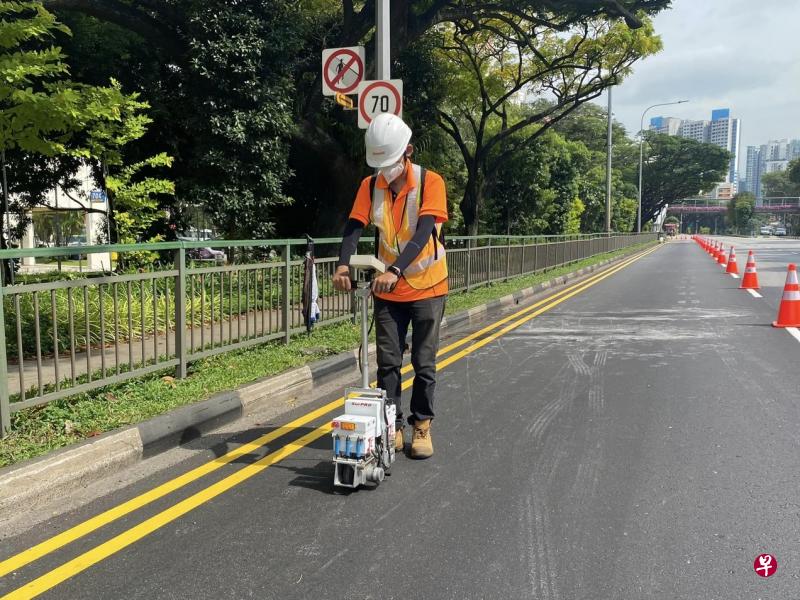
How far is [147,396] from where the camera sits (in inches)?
214

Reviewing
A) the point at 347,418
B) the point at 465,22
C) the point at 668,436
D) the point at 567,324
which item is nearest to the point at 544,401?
the point at 668,436

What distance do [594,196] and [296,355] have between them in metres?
46.9

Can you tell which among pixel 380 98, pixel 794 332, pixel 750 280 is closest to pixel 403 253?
pixel 380 98

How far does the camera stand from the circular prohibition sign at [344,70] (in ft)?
30.0

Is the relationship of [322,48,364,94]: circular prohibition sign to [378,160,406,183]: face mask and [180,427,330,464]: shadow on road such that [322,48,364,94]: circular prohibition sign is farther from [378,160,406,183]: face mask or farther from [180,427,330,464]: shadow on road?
[180,427,330,464]: shadow on road

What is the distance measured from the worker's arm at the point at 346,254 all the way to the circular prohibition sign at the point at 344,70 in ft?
17.5

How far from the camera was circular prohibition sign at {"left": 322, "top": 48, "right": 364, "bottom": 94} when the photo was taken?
30.0ft

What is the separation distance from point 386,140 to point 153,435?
2.55 meters

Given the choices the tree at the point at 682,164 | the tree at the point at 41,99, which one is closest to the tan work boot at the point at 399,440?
the tree at the point at 41,99

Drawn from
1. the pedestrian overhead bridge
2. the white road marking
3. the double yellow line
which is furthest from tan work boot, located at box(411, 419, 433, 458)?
the pedestrian overhead bridge

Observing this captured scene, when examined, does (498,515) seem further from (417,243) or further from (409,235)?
(409,235)

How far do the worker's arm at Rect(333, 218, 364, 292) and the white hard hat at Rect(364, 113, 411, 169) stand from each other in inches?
18.8

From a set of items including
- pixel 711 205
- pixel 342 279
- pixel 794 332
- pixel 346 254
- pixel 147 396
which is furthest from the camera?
pixel 711 205

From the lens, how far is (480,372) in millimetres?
7199
